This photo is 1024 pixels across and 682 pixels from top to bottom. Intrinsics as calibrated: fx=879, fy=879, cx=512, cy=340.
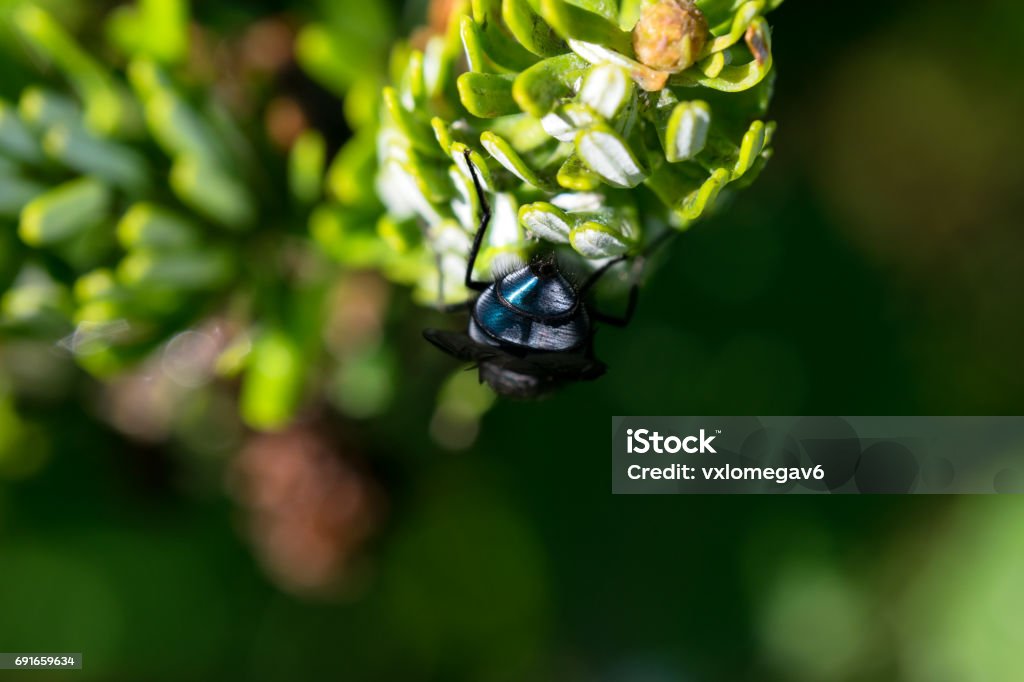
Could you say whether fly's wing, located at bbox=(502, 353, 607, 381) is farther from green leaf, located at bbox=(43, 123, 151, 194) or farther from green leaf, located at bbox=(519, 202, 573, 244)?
green leaf, located at bbox=(43, 123, 151, 194)

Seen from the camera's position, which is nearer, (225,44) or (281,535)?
(225,44)

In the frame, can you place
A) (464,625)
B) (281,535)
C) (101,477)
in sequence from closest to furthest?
(281,535) < (101,477) < (464,625)

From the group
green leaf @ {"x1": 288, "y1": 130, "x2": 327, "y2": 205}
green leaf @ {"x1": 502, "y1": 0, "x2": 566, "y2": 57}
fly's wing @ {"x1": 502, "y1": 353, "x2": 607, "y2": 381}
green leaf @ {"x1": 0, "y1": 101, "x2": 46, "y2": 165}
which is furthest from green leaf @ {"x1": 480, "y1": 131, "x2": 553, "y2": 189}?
green leaf @ {"x1": 0, "y1": 101, "x2": 46, "y2": 165}

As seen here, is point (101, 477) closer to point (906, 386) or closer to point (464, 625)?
point (464, 625)

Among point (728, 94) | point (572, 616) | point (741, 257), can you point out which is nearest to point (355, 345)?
point (728, 94)

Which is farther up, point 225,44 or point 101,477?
point 225,44

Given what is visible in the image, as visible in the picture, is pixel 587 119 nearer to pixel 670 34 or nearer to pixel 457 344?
pixel 670 34

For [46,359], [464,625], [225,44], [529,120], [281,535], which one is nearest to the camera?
[529,120]
